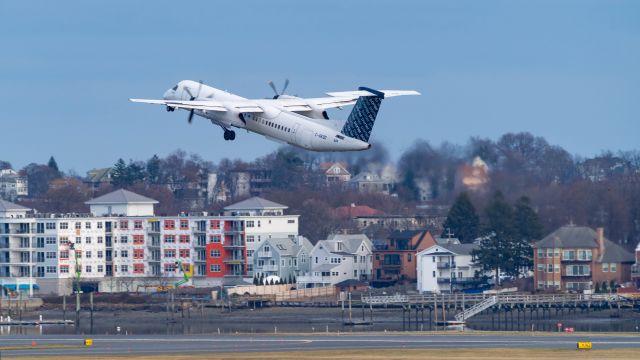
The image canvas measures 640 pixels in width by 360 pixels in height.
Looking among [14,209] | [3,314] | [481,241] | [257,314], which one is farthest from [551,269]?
[14,209]

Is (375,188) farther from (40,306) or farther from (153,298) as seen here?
(40,306)

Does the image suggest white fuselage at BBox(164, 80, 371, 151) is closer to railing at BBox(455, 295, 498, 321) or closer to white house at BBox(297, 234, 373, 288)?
railing at BBox(455, 295, 498, 321)

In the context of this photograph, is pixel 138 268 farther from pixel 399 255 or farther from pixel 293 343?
pixel 293 343

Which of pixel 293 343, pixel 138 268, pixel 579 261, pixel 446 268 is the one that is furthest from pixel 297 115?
pixel 138 268

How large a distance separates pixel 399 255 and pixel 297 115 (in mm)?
90253

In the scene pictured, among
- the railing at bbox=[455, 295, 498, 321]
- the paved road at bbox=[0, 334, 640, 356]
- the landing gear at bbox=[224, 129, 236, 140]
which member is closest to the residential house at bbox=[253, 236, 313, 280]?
the railing at bbox=[455, 295, 498, 321]

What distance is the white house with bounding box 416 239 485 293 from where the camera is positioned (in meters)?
171

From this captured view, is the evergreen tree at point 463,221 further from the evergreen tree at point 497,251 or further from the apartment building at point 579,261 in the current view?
the apartment building at point 579,261

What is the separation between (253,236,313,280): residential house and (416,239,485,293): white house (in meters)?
17.2

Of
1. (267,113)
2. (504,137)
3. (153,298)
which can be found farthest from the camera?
(153,298)

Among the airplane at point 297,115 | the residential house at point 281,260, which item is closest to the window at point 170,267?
the residential house at point 281,260

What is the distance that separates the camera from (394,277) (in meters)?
182

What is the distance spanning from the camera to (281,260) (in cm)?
18450

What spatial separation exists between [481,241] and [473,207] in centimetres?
916
